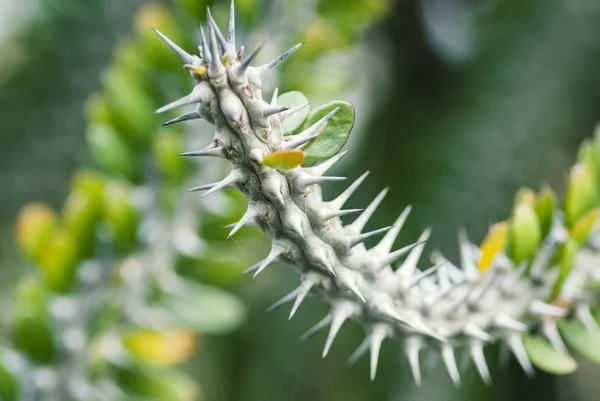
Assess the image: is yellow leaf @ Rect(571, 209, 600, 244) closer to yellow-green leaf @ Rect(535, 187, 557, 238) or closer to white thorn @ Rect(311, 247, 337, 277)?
yellow-green leaf @ Rect(535, 187, 557, 238)

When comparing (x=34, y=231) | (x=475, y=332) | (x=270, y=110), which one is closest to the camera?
(x=270, y=110)

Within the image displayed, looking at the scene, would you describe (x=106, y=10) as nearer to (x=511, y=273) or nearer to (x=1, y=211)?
(x=1, y=211)

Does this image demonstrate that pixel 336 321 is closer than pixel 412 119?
Yes

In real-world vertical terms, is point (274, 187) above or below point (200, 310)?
above

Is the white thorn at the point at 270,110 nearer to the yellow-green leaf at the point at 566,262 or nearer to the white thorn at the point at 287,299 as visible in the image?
the white thorn at the point at 287,299

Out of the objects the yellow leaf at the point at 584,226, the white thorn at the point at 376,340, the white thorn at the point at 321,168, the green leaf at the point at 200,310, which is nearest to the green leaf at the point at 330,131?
the white thorn at the point at 321,168

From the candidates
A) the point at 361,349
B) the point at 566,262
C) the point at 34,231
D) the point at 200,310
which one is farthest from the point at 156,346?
the point at 566,262

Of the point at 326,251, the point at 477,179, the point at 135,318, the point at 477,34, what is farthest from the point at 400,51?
the point at 326,251

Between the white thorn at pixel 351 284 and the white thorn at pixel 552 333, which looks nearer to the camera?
the white thorn at pixel 351 284

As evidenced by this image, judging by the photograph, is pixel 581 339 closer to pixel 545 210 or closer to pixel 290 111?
pixel 545 210
